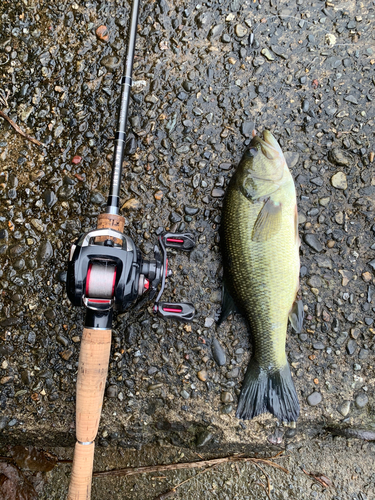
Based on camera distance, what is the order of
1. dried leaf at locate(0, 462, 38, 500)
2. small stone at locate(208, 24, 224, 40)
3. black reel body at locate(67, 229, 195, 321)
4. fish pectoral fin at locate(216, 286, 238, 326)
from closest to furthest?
black reel body at locate(67, 229, 195, 321)
fish pectoral fin at locate(216, 286, 238, 326)
dried leaf at locate(0, 462, 38, 500)
small stone at locate(208, 24, 224, 40)

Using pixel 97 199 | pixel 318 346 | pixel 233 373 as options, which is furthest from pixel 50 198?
pixel 318 346

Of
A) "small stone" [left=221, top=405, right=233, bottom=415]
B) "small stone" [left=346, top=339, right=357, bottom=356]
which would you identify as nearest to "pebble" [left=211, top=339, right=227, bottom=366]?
"small stone" [left=221, top=405, right=233, bottom=415]

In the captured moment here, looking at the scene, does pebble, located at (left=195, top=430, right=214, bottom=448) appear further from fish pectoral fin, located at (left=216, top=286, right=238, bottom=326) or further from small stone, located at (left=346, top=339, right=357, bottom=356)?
small stone, located at (left=346, top=339, right=357, bottom=356)

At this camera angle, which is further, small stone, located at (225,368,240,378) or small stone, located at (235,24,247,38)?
small stone, located at (235,24,247,38)

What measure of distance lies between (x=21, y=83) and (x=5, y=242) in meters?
1.19

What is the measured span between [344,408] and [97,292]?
6.39ft

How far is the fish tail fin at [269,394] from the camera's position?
2338 mm

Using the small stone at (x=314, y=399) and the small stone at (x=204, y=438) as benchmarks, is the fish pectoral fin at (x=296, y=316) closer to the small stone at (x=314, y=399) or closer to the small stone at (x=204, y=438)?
the small stone at (x=314, y=399)

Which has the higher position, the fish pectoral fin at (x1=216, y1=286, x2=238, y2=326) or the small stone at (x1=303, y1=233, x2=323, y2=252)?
the small stone at (x1=303, y1=233, x2=323, y2=252)

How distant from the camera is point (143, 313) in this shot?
252cm

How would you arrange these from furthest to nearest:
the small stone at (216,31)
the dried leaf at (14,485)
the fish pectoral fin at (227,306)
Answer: the small stone at (216,31)
the dried leaf at (14,485)
the fish pectoral fin at (227,306)

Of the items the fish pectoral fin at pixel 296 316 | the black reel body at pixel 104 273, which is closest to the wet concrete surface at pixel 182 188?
the fish pectoral fin at pixel 296 316

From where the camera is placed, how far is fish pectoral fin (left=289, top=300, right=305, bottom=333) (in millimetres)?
2430

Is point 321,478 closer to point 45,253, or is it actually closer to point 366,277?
point 366,277
